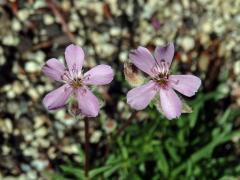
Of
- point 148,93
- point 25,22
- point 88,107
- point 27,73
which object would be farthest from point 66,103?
point 25,22

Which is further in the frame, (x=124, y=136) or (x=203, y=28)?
(x=203, y=28)

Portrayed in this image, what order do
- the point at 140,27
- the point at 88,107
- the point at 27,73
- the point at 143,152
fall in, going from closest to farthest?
the point at 88,107, the point at 143,152, the point at 27,73, the point at 140,27

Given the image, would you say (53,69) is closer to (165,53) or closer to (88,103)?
(88,103)

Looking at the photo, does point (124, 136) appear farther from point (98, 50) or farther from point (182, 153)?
point (98, 50)

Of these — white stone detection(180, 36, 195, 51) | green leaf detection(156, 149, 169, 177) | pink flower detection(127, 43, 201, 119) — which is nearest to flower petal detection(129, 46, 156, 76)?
pink flower detection(127, 43, 201, 119)

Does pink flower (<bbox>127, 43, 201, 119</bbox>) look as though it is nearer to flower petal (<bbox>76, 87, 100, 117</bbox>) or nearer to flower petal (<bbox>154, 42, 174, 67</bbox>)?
flower petal (<bbox>154, 42, 174, 67</bbox>)

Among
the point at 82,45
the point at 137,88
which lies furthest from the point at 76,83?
the point at 82,45

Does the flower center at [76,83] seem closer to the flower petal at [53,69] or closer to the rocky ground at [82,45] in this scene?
the flower petal at [53,69]
